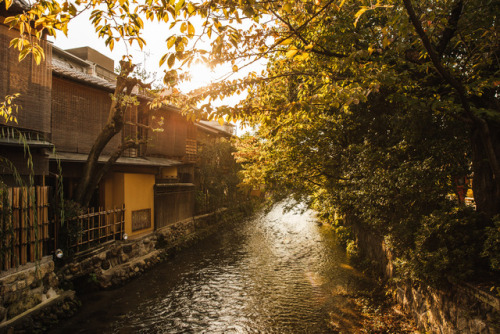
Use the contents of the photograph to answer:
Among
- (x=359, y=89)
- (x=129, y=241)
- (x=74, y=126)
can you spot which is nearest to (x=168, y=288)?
(x=129, y=241)

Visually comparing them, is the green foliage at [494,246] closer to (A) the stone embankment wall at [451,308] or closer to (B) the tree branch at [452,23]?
(A) the stone embankment wall at [451,308]

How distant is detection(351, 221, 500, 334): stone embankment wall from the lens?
499 cm

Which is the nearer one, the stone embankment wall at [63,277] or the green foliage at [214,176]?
the stone embankment wall at [63,277]

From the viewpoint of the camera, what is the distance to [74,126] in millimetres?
13508

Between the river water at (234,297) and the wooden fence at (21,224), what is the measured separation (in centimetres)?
217

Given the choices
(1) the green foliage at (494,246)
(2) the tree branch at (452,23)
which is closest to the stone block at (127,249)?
(1) the green foliage at (494,246)

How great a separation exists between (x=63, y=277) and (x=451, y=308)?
10.6m

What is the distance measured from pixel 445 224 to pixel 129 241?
1200 cm

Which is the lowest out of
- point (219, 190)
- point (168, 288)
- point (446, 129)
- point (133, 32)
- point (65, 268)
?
point (168, 288)

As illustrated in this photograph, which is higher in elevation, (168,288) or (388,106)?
(388,106)

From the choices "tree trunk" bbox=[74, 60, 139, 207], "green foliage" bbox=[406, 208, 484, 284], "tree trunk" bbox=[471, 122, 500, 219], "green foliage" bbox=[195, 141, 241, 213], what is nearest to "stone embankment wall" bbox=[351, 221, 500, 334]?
"green foliage" bbox=[406, 208, 484, 284]

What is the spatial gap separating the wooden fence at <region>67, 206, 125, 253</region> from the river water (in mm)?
1937

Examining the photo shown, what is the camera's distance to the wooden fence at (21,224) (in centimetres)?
690

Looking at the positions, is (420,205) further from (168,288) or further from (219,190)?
(219,190)
